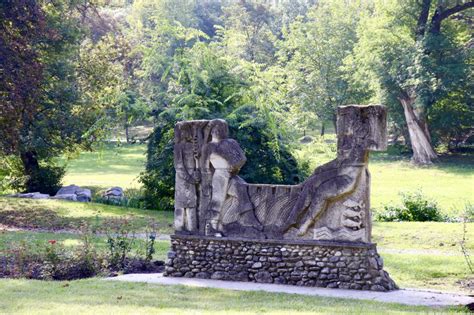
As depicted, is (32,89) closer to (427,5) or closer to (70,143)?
(70,143)

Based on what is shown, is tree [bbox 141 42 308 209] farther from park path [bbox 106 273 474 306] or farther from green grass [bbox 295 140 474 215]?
park path [bbox 106 273 474 306]

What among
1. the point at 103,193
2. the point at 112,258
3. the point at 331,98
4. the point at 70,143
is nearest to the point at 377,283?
the point at 112,258

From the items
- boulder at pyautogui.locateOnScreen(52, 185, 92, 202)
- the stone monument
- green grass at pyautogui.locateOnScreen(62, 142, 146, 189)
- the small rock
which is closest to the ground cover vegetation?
green grass at pyautogui.locateOnScreen(62, 142, 146, 189)

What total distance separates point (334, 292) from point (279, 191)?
2118 millimetres

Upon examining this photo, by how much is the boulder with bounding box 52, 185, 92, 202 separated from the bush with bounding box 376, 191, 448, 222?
11060mm

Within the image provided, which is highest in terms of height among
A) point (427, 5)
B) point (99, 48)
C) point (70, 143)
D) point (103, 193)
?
point (427, 5)

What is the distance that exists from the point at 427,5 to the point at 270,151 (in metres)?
25.2

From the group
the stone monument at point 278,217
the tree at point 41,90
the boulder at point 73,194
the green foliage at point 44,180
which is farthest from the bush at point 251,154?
the stone monument at point 278,217

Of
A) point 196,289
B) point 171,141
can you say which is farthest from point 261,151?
point 196,289

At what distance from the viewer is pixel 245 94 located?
24578mm

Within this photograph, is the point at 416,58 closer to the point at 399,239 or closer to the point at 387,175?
the point at 387,175

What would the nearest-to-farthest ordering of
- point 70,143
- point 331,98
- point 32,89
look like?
point 32,89
point 70,143
point 331,98

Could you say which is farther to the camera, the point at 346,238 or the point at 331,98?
the point at 331,98

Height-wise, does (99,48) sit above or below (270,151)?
above
